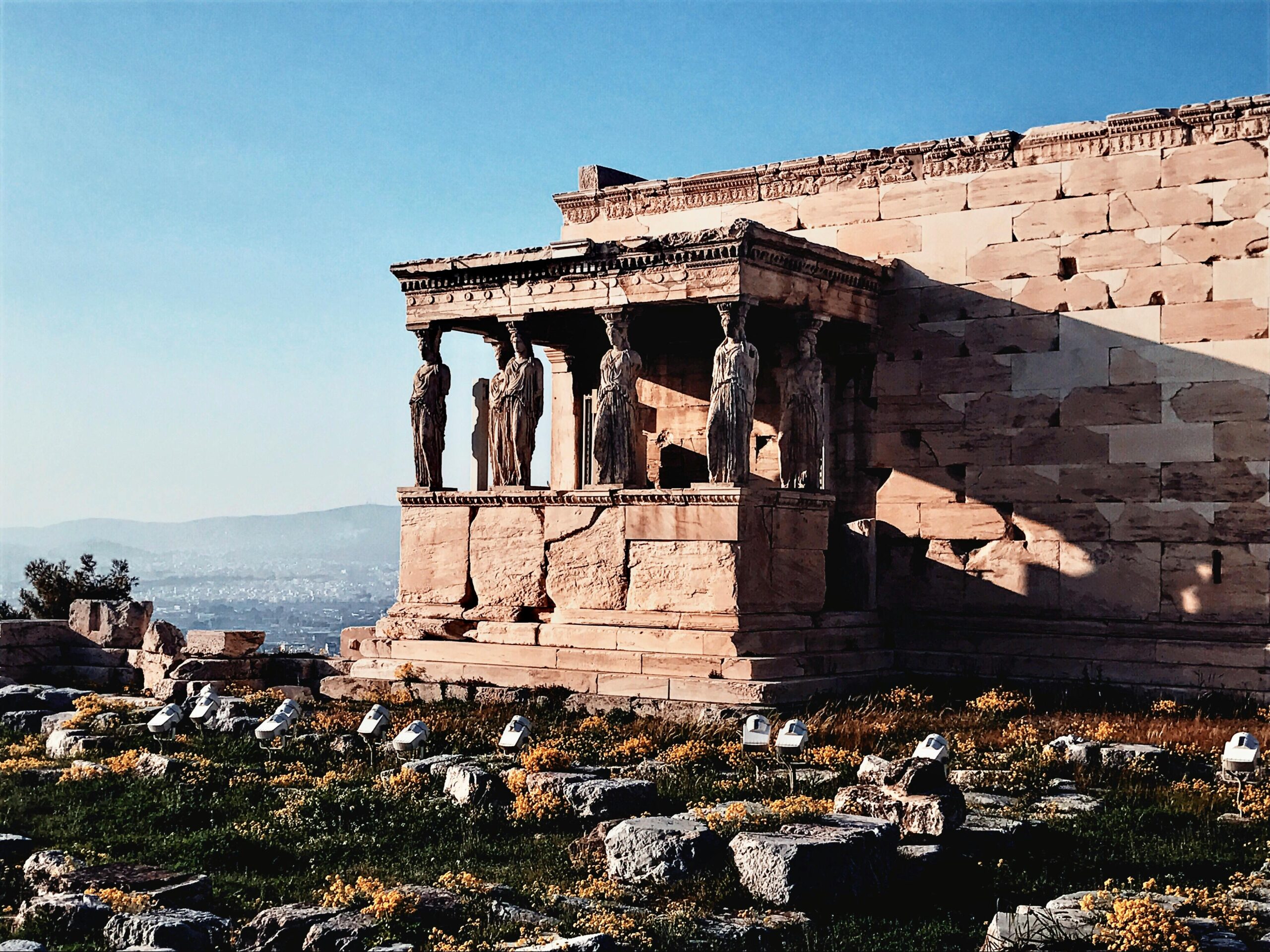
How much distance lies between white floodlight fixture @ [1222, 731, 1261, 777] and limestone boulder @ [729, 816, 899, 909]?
10.2 ft

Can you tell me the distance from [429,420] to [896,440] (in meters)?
5.28

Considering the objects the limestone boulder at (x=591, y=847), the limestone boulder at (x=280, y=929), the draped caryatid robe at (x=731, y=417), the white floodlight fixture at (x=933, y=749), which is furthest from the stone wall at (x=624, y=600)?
the limestone boulder at (x=280, y=929)

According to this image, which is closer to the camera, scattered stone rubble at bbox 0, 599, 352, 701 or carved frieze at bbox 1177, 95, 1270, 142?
carved frieze at bbox 1177, 95, 1270, 142

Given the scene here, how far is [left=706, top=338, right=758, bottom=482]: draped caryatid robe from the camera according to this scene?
1670 cm

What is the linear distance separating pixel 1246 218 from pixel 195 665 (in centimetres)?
1236

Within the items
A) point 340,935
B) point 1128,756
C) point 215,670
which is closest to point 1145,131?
point 1128,756

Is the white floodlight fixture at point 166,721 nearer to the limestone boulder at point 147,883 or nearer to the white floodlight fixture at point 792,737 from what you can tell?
the limestone boulder at point 147,883

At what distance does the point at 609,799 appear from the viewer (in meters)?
11.0

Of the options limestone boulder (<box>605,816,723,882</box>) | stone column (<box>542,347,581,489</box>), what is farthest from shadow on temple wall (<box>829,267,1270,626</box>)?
limestone boulder (<box>605,816,723,882</box>)

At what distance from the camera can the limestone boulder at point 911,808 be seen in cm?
993

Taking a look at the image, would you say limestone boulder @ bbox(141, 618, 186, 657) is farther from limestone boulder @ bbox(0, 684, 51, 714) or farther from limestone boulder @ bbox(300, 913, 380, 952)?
limestone boulder @ bbox(300, 913, 380, 952)

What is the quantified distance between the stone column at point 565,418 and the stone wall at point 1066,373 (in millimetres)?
3147

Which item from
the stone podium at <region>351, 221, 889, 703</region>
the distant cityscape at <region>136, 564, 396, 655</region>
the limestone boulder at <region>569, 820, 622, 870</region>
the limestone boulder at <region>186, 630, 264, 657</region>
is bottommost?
the distant cityscape at <region>136, 564, 396, 655</region>

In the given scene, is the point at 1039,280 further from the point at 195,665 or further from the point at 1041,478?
the point at 195,665
